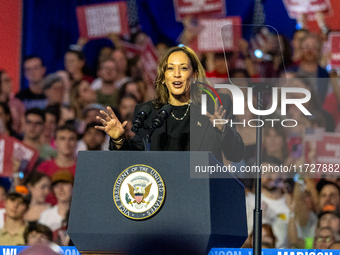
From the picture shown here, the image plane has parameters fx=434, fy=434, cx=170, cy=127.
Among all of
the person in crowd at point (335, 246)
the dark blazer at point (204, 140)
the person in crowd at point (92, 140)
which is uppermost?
the dark blazer at point (204, 140)

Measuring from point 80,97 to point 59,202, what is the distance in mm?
999

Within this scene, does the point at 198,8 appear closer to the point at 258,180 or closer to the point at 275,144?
the point at 275,144

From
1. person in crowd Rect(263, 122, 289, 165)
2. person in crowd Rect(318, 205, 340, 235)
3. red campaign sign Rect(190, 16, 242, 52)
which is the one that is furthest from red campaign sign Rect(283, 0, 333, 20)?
person in crowd Rect(318, 205, 340, 235)

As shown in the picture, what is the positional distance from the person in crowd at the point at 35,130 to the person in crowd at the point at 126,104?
2.44 ft

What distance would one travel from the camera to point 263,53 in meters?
1.69

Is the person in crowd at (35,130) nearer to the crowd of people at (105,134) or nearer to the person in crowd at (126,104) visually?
the crowd of people at (105,134)

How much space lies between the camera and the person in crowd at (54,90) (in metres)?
4.14

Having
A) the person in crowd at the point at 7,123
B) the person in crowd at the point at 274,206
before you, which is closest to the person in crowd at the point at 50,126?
the person in crowd at the point at 7,123

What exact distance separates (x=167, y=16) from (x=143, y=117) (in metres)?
2.98

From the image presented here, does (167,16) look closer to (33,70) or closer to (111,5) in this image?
(111,5)

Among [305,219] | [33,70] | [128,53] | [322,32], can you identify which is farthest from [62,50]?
[305,219]

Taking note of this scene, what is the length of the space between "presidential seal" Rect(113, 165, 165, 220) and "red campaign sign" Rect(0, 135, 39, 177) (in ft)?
9.67

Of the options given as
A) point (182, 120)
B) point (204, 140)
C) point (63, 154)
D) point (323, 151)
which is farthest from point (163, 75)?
point (63, 154)

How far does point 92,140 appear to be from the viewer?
3.93 meters
